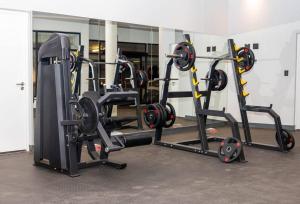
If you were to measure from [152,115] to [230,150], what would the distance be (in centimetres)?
148

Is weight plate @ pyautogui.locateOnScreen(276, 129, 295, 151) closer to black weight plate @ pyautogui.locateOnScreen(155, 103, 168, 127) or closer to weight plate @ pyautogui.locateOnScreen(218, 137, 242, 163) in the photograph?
weight plate @ pyautogui.locateOnScreen(218, 137, 242, 163)

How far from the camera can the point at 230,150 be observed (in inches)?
193

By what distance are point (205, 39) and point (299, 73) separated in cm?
223

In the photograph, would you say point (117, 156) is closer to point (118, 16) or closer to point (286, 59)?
point (118, 16)

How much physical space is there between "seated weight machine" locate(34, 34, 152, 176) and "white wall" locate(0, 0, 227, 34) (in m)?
1.49

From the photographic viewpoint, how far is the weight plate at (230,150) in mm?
4858

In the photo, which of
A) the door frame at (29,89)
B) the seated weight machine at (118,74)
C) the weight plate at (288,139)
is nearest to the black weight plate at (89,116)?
the seated weight machine at (118,74)

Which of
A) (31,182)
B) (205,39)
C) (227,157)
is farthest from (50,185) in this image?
(205,39)

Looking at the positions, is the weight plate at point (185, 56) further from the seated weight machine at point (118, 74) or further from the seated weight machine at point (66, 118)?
the seated weight machine at point (66, 118)

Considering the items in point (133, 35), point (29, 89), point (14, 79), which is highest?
point (133, 35)

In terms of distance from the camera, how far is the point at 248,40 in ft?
28.2

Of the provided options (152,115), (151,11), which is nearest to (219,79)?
Answer: (152,115)

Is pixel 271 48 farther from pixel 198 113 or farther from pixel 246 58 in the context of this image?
pixel 198 113

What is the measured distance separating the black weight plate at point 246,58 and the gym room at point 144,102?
0.02 metres
